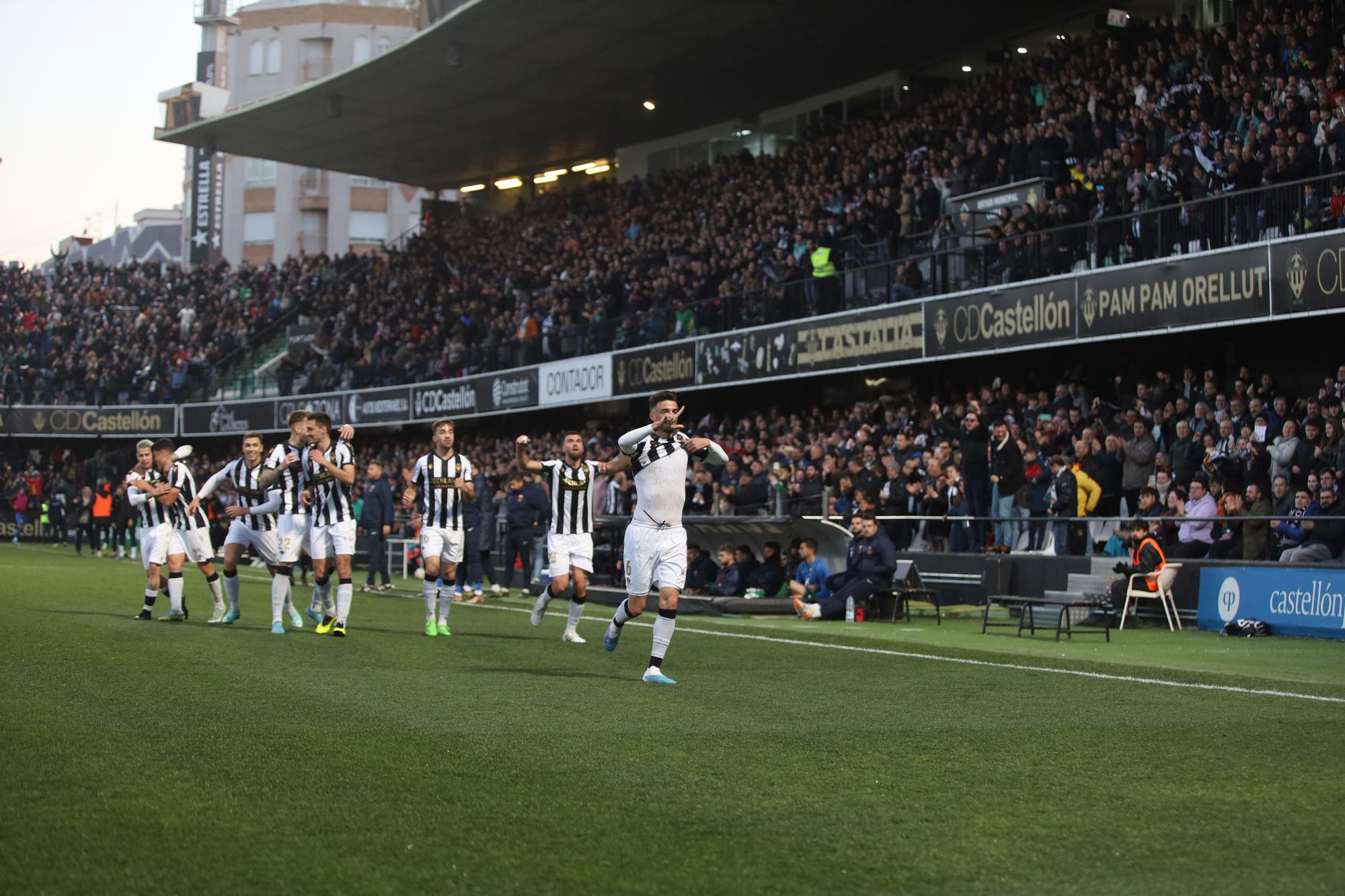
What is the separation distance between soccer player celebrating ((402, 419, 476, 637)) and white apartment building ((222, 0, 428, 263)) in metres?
65.4

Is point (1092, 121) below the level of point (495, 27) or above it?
below

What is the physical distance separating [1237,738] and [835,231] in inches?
866

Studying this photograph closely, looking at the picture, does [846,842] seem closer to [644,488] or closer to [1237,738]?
[1237,738]

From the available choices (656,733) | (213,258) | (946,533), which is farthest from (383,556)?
(213,258)

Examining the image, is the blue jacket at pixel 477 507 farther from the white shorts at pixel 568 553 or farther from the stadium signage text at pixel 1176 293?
the stadium signage text at pixel 1176 293

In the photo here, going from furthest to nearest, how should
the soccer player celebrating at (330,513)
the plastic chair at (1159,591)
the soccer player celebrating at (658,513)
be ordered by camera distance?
the plastic chair at (1159,591) → the soccer player celebrating at (330,513) → the soccer player celebrating at (658,513)

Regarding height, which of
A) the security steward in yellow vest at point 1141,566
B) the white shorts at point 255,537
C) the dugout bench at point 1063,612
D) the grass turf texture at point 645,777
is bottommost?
the grass turf texture at point 645,777

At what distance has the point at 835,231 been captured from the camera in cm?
2983

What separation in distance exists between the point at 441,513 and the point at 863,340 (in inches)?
511

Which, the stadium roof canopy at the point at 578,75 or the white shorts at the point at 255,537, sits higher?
the stadium roof canopy at the point at 578,75

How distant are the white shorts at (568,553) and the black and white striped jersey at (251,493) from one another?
3.23 m

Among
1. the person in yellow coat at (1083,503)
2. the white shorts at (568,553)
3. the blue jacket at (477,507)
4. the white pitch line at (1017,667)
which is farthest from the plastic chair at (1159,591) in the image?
the blue jacket at (477,507)

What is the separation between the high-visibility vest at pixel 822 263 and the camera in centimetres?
2930

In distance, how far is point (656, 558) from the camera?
40.2ft
